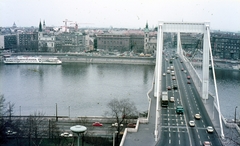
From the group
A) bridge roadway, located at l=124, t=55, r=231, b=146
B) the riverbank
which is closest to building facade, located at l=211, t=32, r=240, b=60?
the riverbank

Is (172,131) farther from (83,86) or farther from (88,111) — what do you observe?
(83,86)

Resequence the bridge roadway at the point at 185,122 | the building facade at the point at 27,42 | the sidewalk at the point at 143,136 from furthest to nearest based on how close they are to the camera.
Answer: the building facade at the point at 27,42, the bridge roadway at the point at 185,122, the sidewalk at the point at 143,136

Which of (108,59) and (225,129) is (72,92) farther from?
(108,59)

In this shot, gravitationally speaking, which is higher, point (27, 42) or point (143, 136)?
point (27, 42)

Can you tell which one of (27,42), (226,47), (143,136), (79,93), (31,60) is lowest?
(79,93)

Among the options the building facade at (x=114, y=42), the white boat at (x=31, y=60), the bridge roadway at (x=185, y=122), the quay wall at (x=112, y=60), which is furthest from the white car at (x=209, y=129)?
the building facade at (x=114, y=42)

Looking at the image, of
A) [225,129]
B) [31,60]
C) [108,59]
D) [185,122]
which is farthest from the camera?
[108,59]

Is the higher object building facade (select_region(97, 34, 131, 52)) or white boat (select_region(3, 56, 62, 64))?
building facade (select_region(97, 34, 131, 52))

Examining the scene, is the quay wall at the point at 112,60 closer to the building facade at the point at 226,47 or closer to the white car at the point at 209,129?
the building facade at the point at 226,47

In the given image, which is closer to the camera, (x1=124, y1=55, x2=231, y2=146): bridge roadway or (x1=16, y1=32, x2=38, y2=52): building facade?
(x1=124, y1=55, x2=231, y2=146): bridge roadway

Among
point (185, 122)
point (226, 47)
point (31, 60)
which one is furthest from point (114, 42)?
point (185, 122)

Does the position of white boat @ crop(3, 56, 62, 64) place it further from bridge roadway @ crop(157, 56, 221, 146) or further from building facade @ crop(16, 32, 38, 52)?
bridge roadway @ crop(157, 56, 221, 146)
